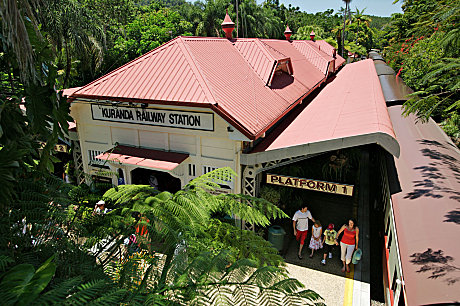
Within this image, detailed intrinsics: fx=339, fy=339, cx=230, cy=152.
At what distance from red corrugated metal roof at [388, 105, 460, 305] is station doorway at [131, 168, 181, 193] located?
7272 millimetres

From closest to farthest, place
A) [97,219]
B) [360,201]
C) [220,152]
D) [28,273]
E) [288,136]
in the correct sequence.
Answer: [28,273] < [97,219] < [220,152] < [288,136] < [360,201]

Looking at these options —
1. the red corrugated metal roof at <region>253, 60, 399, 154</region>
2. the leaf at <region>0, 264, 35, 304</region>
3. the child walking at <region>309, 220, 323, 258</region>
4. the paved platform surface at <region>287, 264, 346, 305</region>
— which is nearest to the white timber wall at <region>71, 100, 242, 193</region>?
the red corrugated metal roof at <region>253, 60, 399, 154</region>

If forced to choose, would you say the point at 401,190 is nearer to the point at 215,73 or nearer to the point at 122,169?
the point at 215,73

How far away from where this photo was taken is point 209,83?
1076cm

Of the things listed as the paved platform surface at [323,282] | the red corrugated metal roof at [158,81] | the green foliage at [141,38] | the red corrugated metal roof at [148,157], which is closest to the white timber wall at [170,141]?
the red corrugated metal roof at [148,157]

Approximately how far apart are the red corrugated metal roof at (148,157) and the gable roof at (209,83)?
65.9 inches

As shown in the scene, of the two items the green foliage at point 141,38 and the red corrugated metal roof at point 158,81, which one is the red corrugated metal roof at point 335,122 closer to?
the red corrugated metal roof at point 158,81

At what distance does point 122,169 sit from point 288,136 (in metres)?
5.71

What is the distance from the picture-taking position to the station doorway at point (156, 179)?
1218cm

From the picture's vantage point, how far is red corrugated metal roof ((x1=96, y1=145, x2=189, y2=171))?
1025cm

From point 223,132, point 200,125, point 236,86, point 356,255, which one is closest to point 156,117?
point 200,125

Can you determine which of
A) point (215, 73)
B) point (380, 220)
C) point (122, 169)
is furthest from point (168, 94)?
point (380, 220)

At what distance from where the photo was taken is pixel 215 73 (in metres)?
11.8

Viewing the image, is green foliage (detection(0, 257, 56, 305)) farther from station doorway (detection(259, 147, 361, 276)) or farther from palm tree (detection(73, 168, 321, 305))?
station doorway (detection(259, 147, 361, 276))
